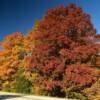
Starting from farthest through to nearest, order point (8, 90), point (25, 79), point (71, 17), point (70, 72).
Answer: point (8, 90) < point (25, 79) < point (71, 17) < point (70, 72)

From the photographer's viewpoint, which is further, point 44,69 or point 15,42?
point 15,42

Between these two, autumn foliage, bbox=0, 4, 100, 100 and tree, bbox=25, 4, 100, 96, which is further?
tree, bbox=25, 4, 100, 96

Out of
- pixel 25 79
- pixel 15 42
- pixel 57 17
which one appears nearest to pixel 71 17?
pixel 57 17

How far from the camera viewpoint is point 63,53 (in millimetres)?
30906

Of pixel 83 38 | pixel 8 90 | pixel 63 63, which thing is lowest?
pixel 8 90

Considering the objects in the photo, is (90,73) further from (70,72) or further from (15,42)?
(15,42)

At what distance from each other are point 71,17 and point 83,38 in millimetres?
2594

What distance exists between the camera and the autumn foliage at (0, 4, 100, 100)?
3066 centimetres

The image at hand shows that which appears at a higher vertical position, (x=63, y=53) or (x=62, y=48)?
(x=62, y=48)

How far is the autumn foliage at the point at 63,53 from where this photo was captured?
30.7 m

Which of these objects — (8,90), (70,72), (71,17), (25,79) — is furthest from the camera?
(8,90)

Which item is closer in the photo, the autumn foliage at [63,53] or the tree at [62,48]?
the autumn foliage at [63,53]

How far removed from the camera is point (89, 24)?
3341cm

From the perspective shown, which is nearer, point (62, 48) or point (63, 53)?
point (63, 53)
